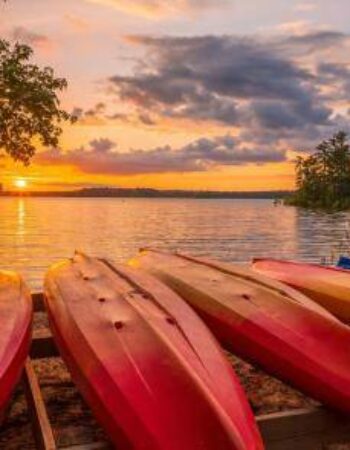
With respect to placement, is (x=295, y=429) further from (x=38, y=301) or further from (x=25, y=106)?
(x=25, y=106)

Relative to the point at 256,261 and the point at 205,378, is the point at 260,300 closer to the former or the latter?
the point at 205,378

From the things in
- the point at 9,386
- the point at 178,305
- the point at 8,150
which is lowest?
the point at 9,386

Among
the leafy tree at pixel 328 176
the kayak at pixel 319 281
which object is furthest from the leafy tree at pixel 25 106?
the leafy tree at pixel 328 176

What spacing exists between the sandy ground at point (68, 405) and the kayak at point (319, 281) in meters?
1.02

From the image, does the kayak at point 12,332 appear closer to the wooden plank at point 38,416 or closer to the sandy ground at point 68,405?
the wooden plank at point 38,416

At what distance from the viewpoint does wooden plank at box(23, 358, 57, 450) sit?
3957 mm

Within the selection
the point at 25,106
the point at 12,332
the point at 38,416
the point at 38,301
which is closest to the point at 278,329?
the point at 38,416

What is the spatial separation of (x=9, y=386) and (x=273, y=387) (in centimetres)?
327

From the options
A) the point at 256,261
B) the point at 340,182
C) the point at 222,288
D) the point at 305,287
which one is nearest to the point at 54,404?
the point at 222,288

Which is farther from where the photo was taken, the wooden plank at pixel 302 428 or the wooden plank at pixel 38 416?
the wooden plank at pixel 302 428

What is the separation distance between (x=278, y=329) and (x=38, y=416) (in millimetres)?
2028

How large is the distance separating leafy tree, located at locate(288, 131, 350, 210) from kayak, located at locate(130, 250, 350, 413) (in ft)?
398

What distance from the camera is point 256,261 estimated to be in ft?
30.7

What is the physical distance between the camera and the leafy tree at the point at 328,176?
409ft
